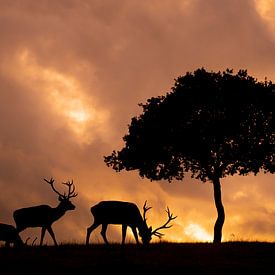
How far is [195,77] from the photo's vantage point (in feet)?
149

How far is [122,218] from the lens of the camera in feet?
116

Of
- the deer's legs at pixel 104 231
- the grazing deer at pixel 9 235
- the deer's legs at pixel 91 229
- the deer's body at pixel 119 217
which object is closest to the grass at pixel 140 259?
the deer's legs at pixel 104 231

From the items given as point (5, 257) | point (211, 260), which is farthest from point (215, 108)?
point (5, 257)

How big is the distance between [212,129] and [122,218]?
12.4 metres

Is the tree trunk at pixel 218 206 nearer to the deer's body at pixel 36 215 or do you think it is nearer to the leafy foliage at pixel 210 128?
the leafy foliage at pixel 210 128

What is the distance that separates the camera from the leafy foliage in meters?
44.7

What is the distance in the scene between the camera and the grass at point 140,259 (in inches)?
928

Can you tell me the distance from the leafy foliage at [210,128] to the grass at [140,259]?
12.2 m

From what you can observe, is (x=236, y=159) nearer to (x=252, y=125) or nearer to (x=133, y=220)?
(x=252, y=125)

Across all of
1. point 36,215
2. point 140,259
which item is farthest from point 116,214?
point 140,259

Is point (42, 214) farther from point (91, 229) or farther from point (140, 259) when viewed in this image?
point (140, 259)

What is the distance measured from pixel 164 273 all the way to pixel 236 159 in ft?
76.5

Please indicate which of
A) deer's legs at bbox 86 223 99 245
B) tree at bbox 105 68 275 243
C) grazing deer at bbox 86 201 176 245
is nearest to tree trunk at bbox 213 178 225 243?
tree at bbox 105 68 275 243

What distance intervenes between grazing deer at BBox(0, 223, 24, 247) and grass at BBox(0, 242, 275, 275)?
3.31 metres
